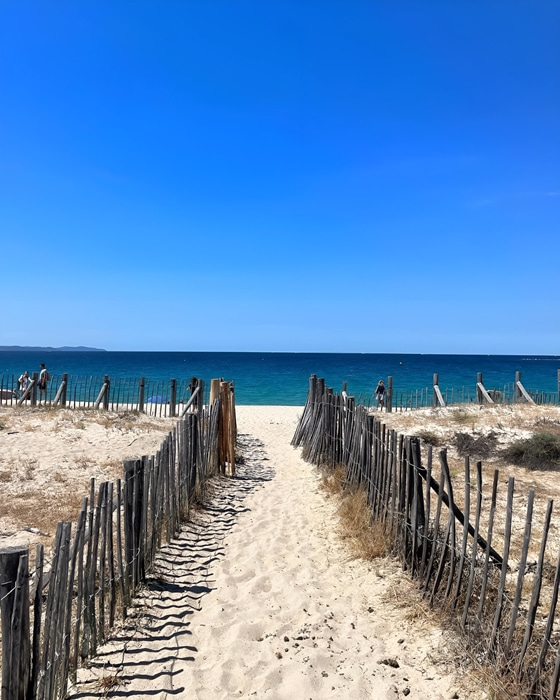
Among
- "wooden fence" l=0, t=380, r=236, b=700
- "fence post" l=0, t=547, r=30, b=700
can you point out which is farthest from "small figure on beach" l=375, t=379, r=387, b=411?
"fence post" l=0, t=547, r=30, b=700

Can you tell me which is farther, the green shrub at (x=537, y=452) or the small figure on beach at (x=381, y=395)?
the small figure on beach at (x=381, y=395)

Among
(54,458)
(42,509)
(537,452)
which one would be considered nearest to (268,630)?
(42,509)

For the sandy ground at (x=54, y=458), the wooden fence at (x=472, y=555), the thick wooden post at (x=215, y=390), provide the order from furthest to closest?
1. the thick wooden post at (x=215, y=390)
2. the sandy ground at (x=54, y=458)
3. the wooden fence at (x=472, y=555)

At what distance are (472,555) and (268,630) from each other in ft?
5.65

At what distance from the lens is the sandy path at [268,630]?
128 inches

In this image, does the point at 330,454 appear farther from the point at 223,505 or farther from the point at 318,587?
the point at 318,587

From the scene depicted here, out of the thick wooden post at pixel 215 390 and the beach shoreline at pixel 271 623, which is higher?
the thick wooden post at pixel 215 390

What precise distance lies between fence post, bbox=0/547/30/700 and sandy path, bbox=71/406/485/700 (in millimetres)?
702

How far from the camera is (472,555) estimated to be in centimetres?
371

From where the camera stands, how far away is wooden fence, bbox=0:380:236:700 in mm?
2510

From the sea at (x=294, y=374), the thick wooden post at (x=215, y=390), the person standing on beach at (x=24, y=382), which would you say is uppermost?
the thick wooden post at (x=215, y=390)

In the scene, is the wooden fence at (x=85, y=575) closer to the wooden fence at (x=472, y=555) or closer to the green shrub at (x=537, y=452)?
the wooden fence at (x=472, y=555)

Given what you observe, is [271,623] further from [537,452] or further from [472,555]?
[537,452]

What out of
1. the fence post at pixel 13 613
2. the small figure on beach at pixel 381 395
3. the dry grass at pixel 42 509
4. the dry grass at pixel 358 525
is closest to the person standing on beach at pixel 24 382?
the dry grass at pixel 42 509
